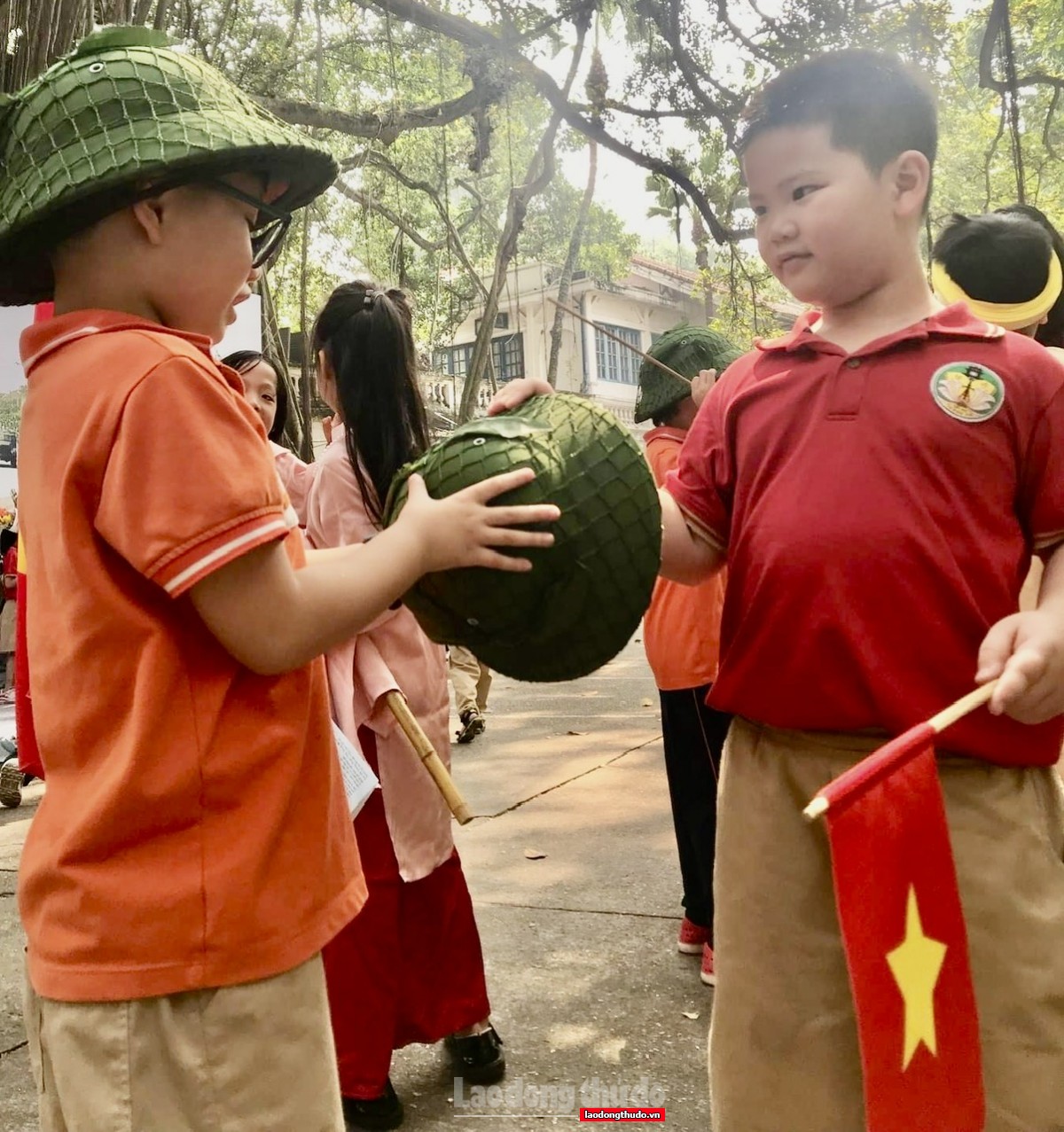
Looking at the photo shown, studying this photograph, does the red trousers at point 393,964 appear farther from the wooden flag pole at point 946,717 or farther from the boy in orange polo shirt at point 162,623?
the wooden flag pole at point 946,717

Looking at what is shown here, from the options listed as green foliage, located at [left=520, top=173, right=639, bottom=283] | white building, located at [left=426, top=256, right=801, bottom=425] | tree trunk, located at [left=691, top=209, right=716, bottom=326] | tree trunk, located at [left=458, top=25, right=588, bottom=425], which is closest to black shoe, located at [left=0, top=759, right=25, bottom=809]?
tree trunk, located at [left=458, top=25, right=588, bottom=425]

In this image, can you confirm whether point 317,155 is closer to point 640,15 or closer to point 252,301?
point 252,301

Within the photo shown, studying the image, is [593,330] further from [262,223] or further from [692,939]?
[262,223]

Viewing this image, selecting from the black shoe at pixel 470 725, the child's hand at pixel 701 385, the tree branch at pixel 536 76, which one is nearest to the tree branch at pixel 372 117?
the tree branch at pixel 536 76

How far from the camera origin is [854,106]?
1.49 m

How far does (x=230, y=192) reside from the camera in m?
1.32

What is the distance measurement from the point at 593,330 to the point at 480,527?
66.7 ft

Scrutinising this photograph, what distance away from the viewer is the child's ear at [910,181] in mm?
1508

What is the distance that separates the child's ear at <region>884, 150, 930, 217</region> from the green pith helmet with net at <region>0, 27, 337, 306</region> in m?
0.76

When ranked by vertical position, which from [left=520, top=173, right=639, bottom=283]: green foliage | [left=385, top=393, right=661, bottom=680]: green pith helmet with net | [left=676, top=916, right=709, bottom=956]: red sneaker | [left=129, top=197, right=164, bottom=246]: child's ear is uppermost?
[left=520, top=173, right=639, bottom=283]: green foliage

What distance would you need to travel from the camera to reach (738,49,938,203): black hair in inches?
58.4

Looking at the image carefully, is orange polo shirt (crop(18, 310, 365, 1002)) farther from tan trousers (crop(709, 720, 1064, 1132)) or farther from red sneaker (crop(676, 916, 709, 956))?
red sneaker (crop(676, 916, 709, 956))

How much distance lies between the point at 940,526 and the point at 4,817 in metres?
4.62

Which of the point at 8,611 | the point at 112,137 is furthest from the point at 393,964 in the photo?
the point at 8,611
